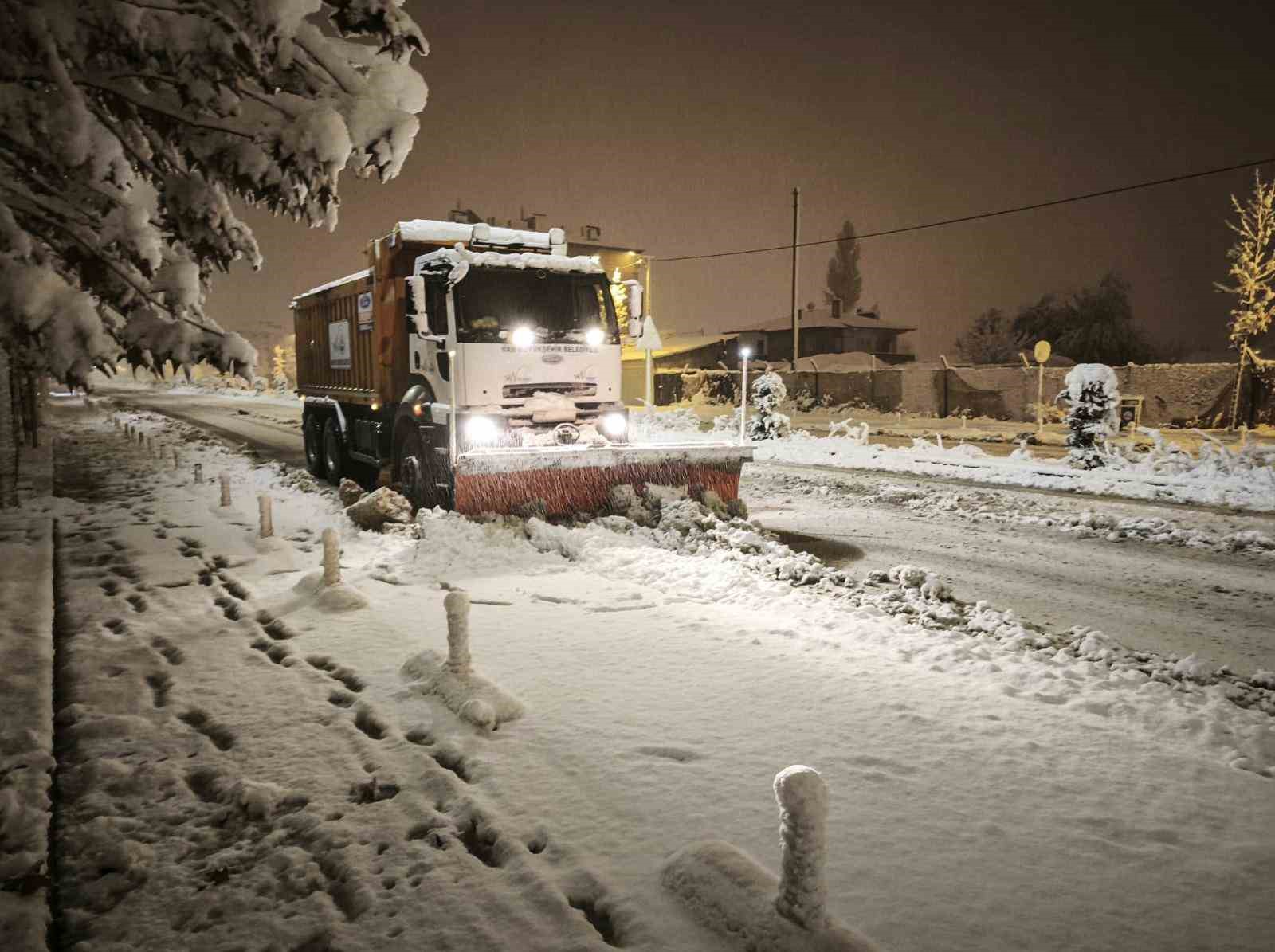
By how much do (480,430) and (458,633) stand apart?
485 cm

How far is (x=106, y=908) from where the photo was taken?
2941 millimetres

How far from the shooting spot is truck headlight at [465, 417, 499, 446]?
30.7 feet

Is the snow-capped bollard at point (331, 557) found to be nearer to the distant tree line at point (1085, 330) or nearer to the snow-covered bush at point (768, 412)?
the snow-covered bush at point (768, 412)

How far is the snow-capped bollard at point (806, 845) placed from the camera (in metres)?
2.61

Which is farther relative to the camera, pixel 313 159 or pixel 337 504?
pixel 337 504

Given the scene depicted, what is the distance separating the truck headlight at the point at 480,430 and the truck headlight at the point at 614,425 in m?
1.50

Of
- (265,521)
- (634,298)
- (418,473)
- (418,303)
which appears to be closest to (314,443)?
(418,473)

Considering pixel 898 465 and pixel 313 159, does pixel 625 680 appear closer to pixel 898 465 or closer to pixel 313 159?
pixel 313 159

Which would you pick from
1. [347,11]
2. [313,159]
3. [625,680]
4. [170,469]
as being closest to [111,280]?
[313,159]

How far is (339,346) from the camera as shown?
13234 millimetres

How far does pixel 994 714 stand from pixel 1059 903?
1.60 m

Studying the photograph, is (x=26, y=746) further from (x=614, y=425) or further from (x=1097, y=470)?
(x=1097, y=470)

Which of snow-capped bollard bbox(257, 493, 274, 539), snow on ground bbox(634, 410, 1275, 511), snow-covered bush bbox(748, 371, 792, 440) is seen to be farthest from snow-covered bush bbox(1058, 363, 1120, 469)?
snow-capped bollard bbox(257, 493, 274, 539)

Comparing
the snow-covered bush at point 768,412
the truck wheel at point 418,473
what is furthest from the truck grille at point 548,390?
the snow-covered bush at point 768,412
